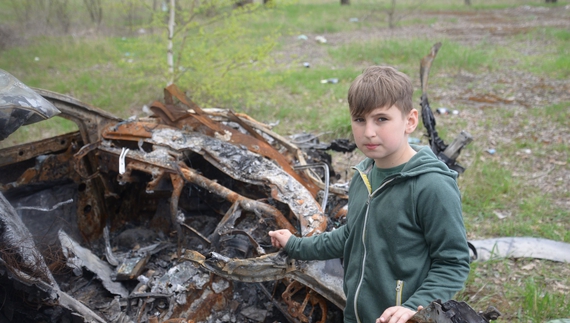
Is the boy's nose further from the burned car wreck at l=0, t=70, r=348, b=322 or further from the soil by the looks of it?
the soil

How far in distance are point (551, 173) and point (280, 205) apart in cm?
421

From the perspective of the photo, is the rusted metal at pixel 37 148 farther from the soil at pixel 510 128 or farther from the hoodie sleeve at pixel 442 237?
the hoodie sleeve at pixel 442 237

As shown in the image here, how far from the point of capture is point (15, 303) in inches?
95.0

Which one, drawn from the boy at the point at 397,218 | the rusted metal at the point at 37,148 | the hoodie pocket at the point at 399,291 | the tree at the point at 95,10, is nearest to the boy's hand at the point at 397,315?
the boy at the point at 397,218

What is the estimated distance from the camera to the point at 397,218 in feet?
5.56

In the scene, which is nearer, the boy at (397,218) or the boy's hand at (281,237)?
the boy at (397,218)

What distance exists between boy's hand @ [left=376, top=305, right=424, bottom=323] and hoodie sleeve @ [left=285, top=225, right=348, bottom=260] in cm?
53

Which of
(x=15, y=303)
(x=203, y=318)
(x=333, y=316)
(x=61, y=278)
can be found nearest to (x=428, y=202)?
(x=333, y=316)

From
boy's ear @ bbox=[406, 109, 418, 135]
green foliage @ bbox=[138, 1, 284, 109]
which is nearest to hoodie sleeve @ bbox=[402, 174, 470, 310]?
boy's ear @ bbox=[406, 109, 418, 135]

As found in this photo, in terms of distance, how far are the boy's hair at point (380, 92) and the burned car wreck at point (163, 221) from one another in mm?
1032

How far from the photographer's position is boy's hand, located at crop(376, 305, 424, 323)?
1.53 m

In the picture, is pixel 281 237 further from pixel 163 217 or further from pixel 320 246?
pixel 163 217

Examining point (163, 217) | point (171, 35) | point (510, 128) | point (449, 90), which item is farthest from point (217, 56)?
point (510, 128)

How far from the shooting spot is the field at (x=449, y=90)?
4.39 m
